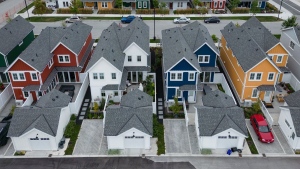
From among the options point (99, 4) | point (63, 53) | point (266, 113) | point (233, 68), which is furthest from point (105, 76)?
point (99, 4)

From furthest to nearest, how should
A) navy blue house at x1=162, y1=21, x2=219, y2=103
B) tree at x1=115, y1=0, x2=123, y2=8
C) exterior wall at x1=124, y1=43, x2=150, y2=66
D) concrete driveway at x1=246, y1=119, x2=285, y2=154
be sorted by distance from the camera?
tree at x1=115, y1=0, x2=123, y2=8 < exterior wall at x1=124, y1=43, x2=150, y2=66 < navy blue house at x1=162, y1=21, x2=219, y2=103 < concrete driveway at x1=246, y1=119, x2=285, y2=154

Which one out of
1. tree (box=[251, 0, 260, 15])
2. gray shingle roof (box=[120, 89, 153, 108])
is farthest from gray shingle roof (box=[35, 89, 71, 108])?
tree (box=[251, 0, 260, 15])

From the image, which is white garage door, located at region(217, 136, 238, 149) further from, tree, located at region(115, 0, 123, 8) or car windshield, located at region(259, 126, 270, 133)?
tree, located at region(115, 0, 123, 8)

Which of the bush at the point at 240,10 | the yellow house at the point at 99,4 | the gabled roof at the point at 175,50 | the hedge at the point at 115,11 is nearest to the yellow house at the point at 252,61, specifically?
the gabled roof at the point at 175,50

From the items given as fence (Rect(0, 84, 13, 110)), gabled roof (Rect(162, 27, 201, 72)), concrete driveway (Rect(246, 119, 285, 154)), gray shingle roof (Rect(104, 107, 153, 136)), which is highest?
gabled roof (Rect(162, 27, 201, 72))

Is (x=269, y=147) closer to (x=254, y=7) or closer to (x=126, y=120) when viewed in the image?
(x=126, y=120)

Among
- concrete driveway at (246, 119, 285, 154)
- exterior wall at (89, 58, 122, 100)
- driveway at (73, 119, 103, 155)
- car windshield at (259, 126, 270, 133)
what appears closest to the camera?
concrete driveway at (246, 119, 285, 154)
